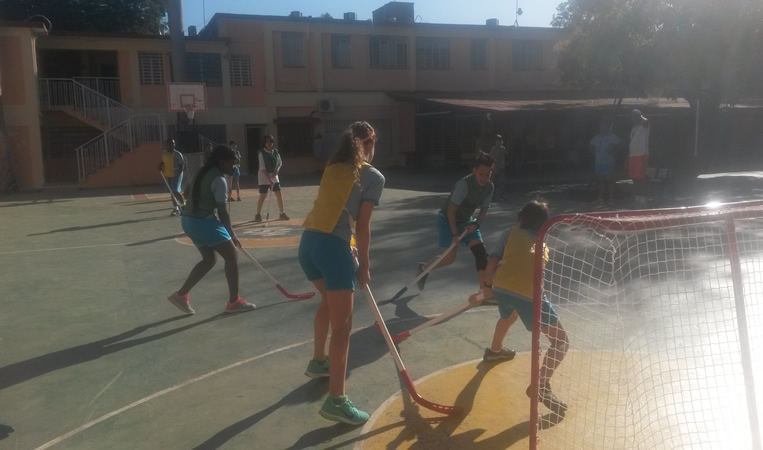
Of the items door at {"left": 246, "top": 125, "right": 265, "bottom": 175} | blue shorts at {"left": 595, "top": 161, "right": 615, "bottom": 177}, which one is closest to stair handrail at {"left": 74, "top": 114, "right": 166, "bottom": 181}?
door at {"left": 246, "top": 125, "right": 265, "bottom": 175}

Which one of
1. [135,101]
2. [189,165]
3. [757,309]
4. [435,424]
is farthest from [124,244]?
[135,101]

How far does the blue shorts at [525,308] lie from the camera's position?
173 inches

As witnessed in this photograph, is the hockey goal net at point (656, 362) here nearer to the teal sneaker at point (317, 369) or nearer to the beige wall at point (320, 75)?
the teal sneaker at point (317, 369)

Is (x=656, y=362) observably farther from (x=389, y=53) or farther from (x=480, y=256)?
(x=389, y=53)

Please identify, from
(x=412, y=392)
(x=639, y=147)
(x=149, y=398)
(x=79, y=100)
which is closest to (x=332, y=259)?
(x=412, y=392)

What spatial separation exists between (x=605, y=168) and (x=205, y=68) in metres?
19.2

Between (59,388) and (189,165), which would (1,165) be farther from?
(59,388)

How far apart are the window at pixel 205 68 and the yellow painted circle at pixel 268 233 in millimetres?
16365

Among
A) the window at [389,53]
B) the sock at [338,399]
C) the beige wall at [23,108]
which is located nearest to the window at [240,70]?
the window at [389,53]

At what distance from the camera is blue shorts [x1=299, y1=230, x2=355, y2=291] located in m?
4.29

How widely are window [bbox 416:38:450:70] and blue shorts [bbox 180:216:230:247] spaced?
27.5m

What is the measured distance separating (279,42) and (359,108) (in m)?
4.69

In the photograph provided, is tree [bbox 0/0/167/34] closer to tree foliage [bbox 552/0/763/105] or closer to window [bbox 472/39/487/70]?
window [bbox 472/39/487/70]

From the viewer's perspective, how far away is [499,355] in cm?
541
